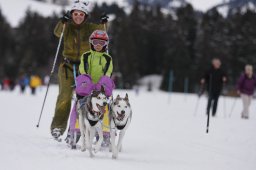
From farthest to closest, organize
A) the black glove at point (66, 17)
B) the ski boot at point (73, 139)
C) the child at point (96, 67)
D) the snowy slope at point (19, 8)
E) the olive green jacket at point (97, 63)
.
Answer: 1. the snowy slope at point (19, 8)
2. the black glove at point (66, 17)
3. the ski boot at point (73, 139)
4. the olive green jacket at point (97, 63)
5. the child at point (96, 67)

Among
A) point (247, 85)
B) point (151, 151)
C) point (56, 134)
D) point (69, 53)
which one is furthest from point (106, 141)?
point (247, 85)

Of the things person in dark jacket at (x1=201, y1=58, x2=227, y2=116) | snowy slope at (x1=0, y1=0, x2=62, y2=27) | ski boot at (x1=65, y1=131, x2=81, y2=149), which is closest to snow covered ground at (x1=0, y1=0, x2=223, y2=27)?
snowy slope at (x1=0, y1=0, x2=62, y2=27)

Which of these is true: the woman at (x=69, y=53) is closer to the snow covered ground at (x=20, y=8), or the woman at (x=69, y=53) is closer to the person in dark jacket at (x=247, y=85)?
the person in dark jacket at (x=247, y=85)

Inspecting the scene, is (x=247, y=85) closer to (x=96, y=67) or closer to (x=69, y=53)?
(x=69, y=53)

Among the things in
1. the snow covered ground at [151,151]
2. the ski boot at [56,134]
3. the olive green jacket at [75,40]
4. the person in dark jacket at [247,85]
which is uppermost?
the olive green jacket at [75,40]

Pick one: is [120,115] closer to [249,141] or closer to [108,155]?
[108,155]

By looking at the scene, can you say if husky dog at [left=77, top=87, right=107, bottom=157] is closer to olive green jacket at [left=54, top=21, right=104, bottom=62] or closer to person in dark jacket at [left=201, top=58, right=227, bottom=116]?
olive green jacket at [left=54, top=21, right=104, bottom=62]

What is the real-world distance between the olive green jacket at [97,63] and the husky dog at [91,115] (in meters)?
0.53

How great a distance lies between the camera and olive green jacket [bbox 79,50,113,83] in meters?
7.21

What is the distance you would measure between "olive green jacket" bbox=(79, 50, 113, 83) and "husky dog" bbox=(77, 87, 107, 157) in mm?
535

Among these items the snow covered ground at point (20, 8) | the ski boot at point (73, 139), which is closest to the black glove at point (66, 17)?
the ski boot at point (73, 139)

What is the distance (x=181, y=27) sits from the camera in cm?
7550

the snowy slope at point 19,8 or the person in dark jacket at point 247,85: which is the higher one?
the snowy slope at point 19,8

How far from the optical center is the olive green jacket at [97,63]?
7.21m
